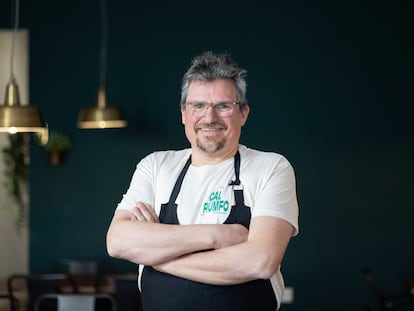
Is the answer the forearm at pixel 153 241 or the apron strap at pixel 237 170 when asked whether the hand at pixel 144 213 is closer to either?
the forearm at pixel 153 241

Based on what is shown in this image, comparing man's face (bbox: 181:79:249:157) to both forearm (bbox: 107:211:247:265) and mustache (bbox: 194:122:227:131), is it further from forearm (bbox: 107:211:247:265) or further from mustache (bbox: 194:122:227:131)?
forearm (bbox: 107:211:247:265)

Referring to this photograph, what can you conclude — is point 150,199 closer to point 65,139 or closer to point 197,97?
point 197,97

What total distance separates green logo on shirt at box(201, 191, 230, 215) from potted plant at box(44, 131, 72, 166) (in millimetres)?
4259

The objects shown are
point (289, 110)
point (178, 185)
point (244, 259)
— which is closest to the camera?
point (244, 259)

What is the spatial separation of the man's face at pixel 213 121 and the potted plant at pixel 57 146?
13.7 feet

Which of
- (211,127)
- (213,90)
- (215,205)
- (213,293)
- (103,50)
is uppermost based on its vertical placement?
(103,50)

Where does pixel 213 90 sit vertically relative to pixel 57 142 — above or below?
above

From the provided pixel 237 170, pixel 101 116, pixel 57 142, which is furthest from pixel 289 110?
pixel 237 170

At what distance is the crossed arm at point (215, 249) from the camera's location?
2.25 meters

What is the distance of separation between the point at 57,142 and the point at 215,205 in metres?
4.29

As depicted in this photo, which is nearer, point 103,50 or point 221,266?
point 221,266

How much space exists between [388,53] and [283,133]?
1.09 metres

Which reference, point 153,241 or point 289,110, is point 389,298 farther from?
point 153,241

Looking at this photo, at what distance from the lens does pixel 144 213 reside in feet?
7.98
